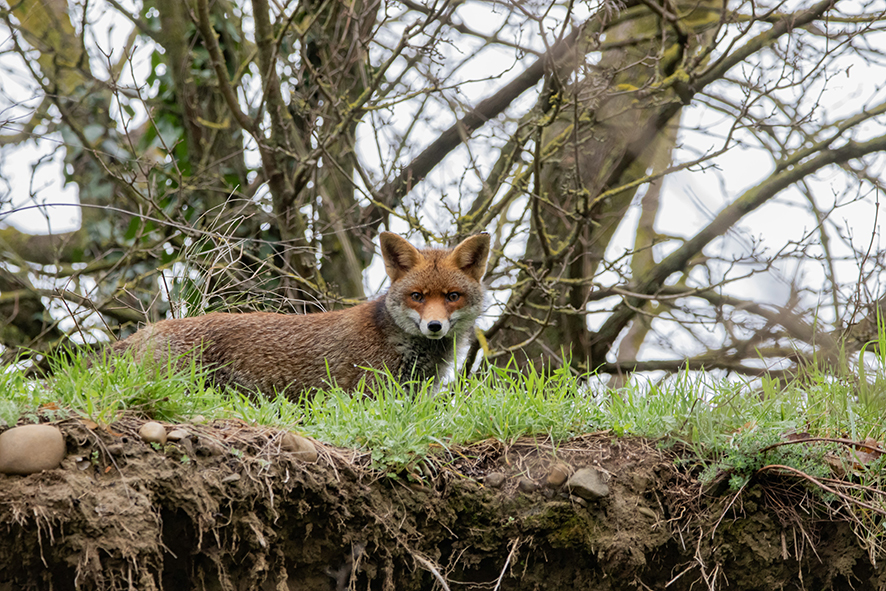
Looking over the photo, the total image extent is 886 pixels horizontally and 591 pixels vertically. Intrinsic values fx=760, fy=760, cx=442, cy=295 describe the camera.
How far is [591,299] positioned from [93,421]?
6521mm

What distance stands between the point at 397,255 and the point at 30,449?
12.7 ft

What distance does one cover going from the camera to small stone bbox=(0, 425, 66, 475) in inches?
132

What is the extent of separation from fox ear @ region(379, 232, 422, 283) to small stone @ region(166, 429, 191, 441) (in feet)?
10.3

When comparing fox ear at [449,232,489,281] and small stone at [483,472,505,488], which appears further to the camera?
fox ear at [449,232,489,281]

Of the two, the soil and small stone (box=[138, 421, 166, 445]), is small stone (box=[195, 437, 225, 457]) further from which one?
small stone (box=[138, 421, 166, 445])

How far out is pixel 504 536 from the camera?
414 centimetres

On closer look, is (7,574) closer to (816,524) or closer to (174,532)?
(174,532)

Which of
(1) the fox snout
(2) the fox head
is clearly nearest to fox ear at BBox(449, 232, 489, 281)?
(2) the fox head

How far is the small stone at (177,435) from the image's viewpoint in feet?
12.5

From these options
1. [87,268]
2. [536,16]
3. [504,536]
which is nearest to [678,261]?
[536,16]

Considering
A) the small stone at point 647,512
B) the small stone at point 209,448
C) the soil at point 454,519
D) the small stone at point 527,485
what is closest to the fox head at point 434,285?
the soil at point 454,519

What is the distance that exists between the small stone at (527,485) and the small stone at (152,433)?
6.24 ft

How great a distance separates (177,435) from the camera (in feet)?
12.5

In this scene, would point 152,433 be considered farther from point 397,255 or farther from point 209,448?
point 397,255
